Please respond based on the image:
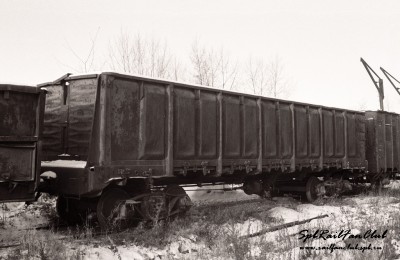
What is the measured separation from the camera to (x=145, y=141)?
23.6ft

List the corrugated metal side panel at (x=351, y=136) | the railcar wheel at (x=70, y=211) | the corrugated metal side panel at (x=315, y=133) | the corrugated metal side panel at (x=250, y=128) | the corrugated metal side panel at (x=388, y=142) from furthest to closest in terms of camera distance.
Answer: the corrugated metal side panel at (x=388, y=142) → the corrugated metal side panel at (x=351, y=136) → the corrugated metal side panel at (x=315, y=133) → the corrugated metal side panel at (x=250, y=128) → the railcar wheel at (x=70, y=211)

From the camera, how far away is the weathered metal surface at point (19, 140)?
5.79m

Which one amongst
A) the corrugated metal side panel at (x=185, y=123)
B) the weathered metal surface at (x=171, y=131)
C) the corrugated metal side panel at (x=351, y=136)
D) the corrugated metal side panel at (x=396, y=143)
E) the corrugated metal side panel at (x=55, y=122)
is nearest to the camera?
the weathered metal surface at (x=171, y=131)

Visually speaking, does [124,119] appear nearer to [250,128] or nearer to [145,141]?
[145,141]

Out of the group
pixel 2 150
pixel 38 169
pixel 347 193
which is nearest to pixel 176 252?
pixel 38 169

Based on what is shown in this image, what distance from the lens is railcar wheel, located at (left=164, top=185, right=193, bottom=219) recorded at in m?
7.84

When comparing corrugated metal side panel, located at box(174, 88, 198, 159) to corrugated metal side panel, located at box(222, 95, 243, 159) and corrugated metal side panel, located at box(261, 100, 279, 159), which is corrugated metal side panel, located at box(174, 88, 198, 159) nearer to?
corrugated metal side panel, located at box(222, 95, 243, 159)

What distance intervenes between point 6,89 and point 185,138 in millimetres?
3477

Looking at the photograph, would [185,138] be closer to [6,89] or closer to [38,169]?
[38,169]

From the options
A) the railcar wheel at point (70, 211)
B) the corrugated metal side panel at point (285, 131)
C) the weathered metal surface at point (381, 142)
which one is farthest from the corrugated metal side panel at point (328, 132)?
the railcar wheel at point (70, 211)

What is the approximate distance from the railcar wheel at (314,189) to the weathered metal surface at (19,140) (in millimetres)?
8723

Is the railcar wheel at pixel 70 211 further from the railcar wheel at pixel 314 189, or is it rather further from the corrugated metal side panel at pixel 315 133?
the railcar wheel at pixel 314 189

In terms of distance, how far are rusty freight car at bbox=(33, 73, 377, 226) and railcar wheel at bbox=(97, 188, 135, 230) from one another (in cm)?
2

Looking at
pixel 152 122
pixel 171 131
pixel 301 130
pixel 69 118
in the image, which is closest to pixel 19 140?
pixel 69 118
